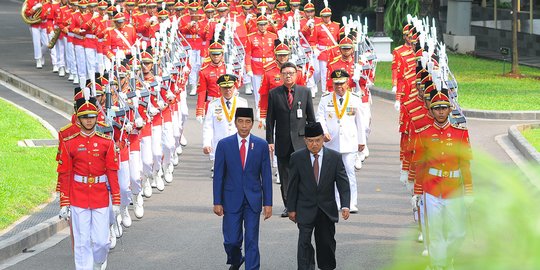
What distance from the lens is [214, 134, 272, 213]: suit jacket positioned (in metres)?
10.3

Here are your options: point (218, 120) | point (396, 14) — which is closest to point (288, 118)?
point (218, 120)

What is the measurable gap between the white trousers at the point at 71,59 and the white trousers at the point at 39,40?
1.96 m

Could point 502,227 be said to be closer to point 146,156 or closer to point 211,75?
point 146,156

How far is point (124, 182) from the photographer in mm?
12734

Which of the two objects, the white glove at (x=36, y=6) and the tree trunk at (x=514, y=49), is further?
the white glove at (x=36, y=6)

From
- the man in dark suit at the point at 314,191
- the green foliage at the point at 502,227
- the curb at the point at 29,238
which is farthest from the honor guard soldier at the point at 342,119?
the green foliage at the point at 502,227

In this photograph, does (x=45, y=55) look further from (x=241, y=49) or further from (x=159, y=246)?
(x=159, y=246)

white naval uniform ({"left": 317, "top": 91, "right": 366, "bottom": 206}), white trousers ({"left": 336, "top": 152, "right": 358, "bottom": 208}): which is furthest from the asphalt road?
white naval uniform ({"left": 317, "top": 91, "right": 366, "bottom": 206})

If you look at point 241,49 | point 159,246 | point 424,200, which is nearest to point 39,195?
point 159,246

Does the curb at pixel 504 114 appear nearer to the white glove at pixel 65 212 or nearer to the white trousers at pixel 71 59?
the white trousers at pixel 71 59

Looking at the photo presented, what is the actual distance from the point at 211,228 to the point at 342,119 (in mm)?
2194

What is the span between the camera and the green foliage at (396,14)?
119 ft

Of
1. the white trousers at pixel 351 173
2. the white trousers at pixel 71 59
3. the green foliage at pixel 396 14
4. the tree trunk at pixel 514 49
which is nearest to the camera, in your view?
the white trousers at pixel 351 173

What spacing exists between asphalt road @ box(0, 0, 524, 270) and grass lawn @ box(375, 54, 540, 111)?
358 centimetres
